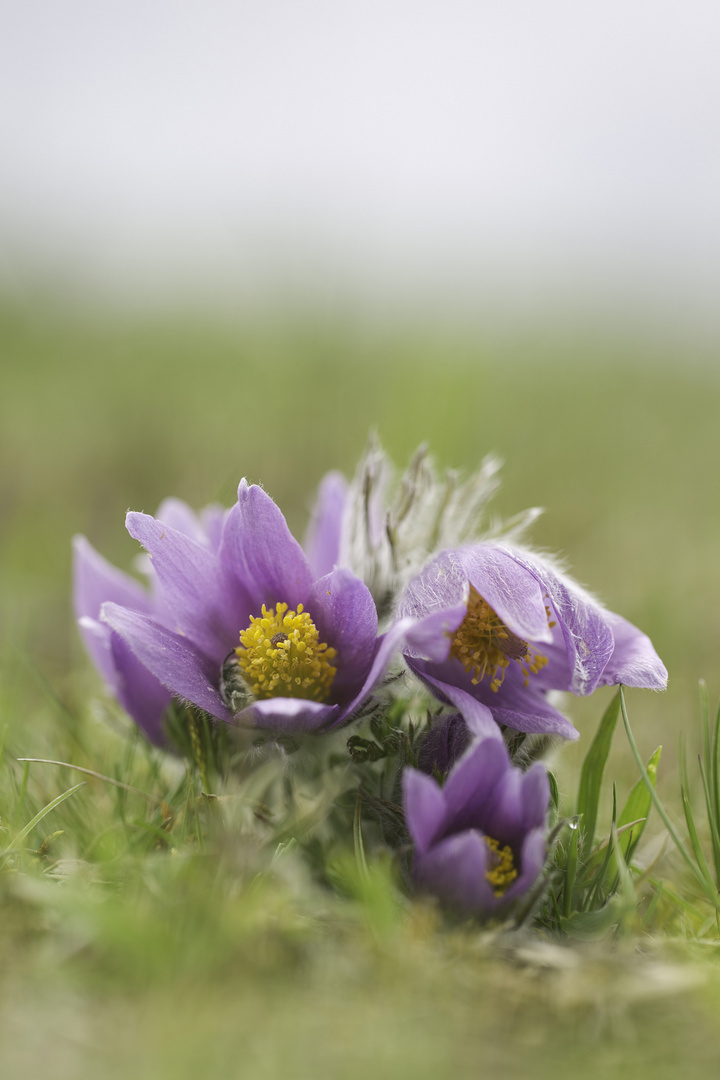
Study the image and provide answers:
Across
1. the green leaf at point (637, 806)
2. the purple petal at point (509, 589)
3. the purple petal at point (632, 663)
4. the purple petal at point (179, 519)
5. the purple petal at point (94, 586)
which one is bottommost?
the green leaf at point (637, 806)

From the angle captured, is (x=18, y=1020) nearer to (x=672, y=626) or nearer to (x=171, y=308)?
(x=672, y=626)

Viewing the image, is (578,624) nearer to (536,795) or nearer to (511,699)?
(511,699)

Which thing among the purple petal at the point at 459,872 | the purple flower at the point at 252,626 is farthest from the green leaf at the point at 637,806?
the purple flower at the point at 252,626

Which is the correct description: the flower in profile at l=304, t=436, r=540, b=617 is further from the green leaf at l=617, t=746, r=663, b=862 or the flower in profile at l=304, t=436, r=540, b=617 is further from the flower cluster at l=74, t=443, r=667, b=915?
the green leaf at l=617, t=746, r=663, b=862

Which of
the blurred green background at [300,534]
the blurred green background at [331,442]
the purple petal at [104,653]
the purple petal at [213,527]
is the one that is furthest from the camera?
the blurred green background at [331,442]

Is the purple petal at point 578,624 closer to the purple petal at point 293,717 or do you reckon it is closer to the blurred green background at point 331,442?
the purple petal at point 293,717

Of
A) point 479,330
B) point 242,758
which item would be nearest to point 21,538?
point 242,758

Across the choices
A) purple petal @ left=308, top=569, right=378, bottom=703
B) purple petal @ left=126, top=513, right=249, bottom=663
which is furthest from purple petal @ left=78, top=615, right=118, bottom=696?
purple petal @ left=308, top=569, right=378, bottom=703
